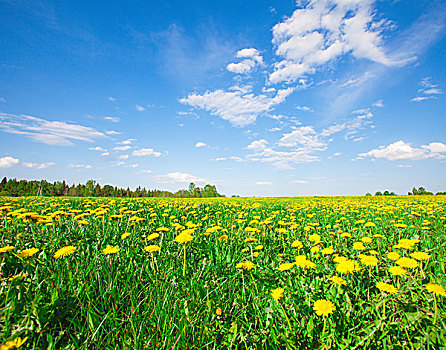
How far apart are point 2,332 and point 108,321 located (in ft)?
1.75

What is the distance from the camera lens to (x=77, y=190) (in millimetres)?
75750

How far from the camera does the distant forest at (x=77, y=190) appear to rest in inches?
2516

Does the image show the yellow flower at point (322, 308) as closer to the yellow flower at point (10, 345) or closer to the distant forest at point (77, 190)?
the yellow flower at point (10, 345)

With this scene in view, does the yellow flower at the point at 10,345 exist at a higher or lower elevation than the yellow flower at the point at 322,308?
lower

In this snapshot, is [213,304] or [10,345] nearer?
[10,345]

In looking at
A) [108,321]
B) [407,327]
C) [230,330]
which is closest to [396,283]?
[407,327]

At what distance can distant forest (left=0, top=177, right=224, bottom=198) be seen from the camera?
63906 mm

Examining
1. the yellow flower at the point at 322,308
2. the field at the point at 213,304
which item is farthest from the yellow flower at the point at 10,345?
the yellow flower at the point at 322,308

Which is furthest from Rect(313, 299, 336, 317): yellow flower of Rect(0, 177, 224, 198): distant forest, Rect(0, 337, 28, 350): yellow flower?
Rect(0, 177, 224, 198): distant forest

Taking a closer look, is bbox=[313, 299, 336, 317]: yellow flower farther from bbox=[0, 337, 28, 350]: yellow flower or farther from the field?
bbox=[0, 337, 28, 350]: yellow flower


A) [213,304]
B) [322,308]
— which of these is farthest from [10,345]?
[322,308]

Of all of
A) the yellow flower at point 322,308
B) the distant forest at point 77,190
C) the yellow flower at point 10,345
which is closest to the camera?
the yellow flower at point 10,345

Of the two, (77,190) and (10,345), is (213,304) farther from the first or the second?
(77,190)

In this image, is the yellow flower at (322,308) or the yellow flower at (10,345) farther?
the yellow flower at (322,308)
